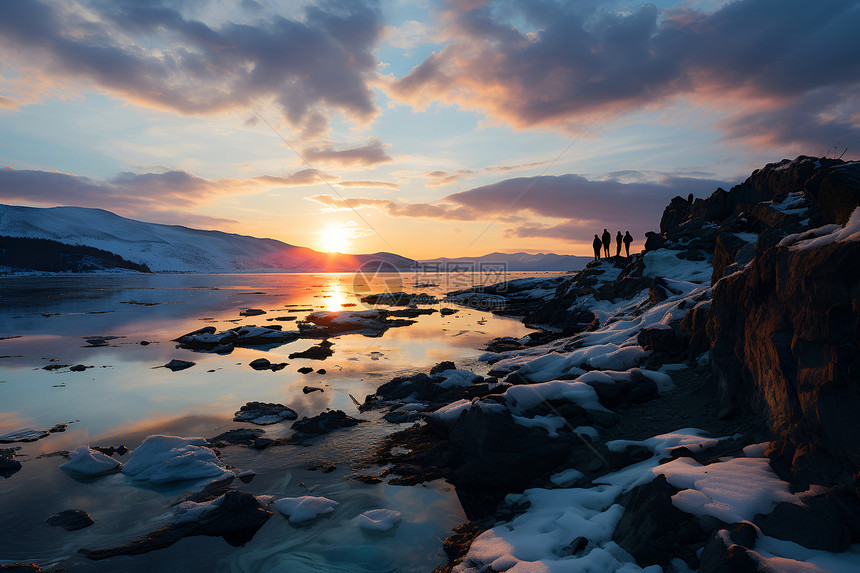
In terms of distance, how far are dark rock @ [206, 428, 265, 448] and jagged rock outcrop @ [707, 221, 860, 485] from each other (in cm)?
1575

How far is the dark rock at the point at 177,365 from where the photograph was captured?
86.7ft

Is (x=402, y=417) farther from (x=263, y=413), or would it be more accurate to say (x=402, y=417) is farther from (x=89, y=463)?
(x=89, y=463)

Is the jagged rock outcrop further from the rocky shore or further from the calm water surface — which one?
the calm water surface

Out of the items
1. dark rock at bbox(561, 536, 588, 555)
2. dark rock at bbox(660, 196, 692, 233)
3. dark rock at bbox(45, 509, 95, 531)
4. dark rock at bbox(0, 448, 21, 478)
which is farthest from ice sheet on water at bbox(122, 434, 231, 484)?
dark rock at bbox(660, 196, 692, 233)

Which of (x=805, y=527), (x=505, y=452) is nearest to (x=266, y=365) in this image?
(x=505, y=452)

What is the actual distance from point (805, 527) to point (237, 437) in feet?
53.2

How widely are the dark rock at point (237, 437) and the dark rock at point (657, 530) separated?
42.7ft

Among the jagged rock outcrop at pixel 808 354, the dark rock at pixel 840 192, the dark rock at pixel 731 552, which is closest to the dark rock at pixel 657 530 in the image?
the dark rock at pixel 731 552

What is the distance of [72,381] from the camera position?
23.1 meters

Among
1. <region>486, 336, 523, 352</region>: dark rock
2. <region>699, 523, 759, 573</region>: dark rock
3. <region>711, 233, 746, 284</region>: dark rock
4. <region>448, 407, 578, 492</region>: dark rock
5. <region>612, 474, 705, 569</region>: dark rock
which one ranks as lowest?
<region>486, 336, 523, 352</region>: dark rock

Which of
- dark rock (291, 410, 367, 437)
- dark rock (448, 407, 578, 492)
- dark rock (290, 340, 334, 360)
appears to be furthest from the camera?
dark rock (290, 340, 334, 360)

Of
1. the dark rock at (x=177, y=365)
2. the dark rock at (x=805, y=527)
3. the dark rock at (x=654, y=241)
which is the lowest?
the dark rock at (x=177, y=365)

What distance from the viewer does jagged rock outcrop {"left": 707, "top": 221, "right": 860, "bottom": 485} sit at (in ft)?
19.9

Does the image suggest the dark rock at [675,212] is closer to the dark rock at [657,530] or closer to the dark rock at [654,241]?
the dark rock at [654,241]
